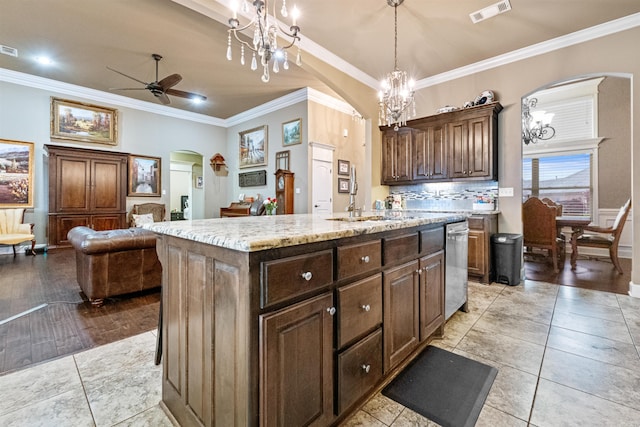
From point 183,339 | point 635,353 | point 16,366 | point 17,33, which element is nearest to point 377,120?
point 635,353

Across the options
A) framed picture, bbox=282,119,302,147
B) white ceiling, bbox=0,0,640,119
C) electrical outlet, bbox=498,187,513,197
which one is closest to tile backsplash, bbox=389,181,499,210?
electrical outlet, bbox=498,187,513,197

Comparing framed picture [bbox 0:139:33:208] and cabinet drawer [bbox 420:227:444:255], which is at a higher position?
framed picture [bbox 0:139:33:208]

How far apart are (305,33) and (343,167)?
11.7 feet

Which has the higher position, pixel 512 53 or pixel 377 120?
pixel 512 53

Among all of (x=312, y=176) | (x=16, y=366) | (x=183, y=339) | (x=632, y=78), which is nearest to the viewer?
(x=183, y=339)

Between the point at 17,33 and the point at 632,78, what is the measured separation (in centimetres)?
804

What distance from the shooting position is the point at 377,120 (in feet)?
16.0

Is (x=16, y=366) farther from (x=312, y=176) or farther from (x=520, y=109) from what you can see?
(x=520, y=109)

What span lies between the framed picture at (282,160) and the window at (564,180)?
503cm

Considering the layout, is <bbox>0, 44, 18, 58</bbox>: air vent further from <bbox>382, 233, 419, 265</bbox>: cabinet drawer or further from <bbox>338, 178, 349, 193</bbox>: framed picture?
<bbox>382, 233, 419, 265</bbox>: cabinet drawer

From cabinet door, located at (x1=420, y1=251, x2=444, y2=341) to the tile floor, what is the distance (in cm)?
24

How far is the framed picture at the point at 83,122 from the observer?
229 inches

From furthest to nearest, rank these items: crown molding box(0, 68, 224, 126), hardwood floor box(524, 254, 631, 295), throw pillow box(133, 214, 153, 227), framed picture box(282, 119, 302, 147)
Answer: throw pillow box(133, 214, 153, 227) → framed picture box(282, 119, 302, 147) → crown molding box(0, 68, 224, 126) → hardwood floor box(524, 254, 631, 295)

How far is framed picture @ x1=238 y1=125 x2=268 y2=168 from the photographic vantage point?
7.08 m
